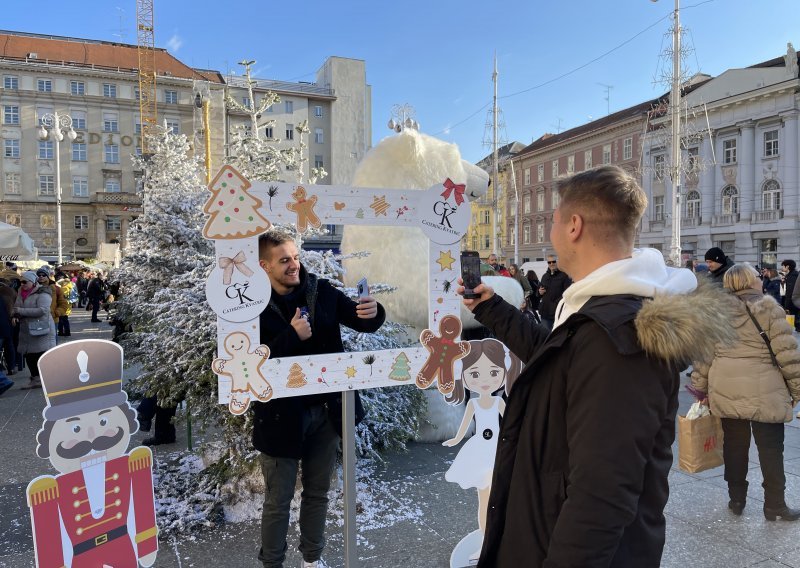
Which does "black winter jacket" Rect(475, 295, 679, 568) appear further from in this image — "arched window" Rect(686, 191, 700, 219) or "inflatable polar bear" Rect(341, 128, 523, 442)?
"arched window" Rect(686, 191, 700, 219)

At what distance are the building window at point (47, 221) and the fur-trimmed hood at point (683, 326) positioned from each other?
65.7m

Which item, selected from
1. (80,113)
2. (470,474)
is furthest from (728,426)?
(80,113)

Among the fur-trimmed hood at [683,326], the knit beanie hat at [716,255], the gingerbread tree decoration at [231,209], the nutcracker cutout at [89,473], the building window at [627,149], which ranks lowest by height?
the nutcracker cutout at [89,473]

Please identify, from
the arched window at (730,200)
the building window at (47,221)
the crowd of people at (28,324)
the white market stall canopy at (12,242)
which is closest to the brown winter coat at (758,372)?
the crowd of people at (28,324)

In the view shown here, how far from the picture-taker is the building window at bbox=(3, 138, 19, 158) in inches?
2170

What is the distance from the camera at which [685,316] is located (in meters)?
1.35

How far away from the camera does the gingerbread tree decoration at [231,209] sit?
233cm

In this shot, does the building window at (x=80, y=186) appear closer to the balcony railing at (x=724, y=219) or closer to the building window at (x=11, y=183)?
the building window at (x=11, y=183)

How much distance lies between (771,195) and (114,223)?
56937 mm

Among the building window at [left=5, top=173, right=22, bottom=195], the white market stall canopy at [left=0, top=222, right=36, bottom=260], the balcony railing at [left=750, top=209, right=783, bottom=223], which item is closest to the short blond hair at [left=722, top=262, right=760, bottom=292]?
the white market stall canopy at [left=0, top=222, right=36, bottom=260]

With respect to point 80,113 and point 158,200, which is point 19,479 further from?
point 80,113

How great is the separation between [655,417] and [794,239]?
38.1m

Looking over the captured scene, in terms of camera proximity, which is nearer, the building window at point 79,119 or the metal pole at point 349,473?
the metal pole at point 349,473

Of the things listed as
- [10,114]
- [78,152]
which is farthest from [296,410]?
[10,114]
